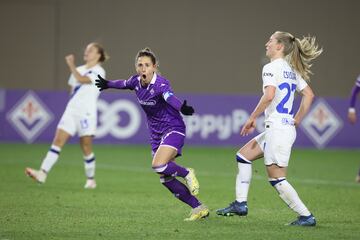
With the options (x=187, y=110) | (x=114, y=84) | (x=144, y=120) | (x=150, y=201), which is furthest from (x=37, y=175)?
(x=144, y=120)

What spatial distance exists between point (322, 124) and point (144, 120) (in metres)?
5.30

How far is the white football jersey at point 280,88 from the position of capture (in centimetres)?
953

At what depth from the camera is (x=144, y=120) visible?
2408 centimetres

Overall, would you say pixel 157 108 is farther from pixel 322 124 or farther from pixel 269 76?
pixel 322 124

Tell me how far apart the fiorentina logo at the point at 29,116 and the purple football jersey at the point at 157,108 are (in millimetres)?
Result: 13461

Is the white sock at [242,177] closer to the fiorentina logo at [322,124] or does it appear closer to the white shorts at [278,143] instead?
the white shorts at [278,143]

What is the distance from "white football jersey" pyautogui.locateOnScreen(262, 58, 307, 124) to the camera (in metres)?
9.53

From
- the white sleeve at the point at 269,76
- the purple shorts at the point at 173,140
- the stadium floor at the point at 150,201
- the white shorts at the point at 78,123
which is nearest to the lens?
the stadium floor at the point at 150,201

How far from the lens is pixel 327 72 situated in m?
31.6

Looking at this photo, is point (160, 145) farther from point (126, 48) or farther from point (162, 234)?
point (126, 48)

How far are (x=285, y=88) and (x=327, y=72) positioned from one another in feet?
73.7

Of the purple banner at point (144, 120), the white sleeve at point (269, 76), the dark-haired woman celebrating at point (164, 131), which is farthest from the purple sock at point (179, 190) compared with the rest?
the purple banner at point (144, 120)

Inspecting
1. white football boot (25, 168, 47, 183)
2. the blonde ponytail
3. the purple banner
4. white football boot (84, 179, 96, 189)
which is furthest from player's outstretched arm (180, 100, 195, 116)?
the purple banner

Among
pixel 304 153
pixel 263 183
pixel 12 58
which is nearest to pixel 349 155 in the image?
pixel 304 153
